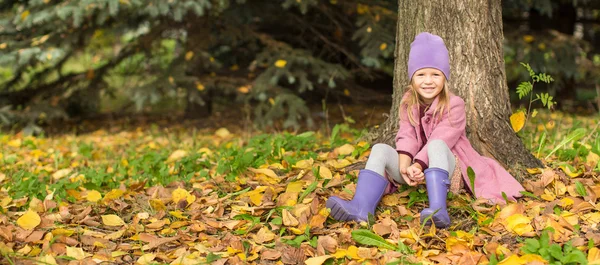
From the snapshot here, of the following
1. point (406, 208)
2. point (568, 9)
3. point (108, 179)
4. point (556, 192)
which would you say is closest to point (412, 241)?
point (406, 208)

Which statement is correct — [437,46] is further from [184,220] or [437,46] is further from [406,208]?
[184,220]

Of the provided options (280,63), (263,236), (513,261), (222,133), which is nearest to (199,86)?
(222,133)

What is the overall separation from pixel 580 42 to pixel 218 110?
4.81 m

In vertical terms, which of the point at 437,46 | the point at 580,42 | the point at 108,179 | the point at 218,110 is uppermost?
the point at 437,46

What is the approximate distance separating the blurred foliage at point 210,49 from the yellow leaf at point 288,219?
294cm

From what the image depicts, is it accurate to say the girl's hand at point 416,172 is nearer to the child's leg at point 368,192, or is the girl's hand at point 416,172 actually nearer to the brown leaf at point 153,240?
the child's leg at point 368,192

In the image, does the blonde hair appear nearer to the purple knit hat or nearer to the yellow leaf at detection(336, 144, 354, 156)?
the purple knit hat

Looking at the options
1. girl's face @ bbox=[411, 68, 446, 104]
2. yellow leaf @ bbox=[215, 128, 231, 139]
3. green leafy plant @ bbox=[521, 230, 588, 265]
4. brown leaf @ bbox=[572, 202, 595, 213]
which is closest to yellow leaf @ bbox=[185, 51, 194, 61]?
yellow leaf @ bbox=[215, 128, 231, 139]

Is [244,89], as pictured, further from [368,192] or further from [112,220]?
[368,192]

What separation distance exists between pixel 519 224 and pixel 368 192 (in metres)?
0.74

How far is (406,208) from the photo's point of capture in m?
3.14

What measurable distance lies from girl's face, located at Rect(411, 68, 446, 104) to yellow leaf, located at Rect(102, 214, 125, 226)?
5.73ft

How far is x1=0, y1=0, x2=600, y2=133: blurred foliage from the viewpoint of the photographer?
578 cm

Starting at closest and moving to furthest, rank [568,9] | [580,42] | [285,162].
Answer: [285,162] < [580,42] < [568,9]
